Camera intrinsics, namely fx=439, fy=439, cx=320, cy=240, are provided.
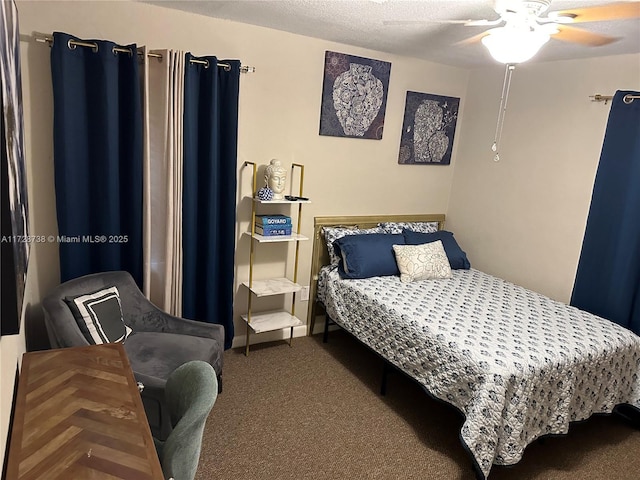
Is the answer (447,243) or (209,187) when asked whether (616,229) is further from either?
(209,187)

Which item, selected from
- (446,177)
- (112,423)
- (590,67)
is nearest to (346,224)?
(446,177)

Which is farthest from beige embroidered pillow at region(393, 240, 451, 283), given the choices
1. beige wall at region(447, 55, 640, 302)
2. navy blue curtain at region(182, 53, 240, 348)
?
navy blue curtain at region(182, 53, 240, 348)

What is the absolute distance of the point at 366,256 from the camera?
3350 mm

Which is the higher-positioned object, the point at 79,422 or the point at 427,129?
the point at 427,129

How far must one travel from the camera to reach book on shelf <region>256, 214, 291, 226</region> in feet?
10.3

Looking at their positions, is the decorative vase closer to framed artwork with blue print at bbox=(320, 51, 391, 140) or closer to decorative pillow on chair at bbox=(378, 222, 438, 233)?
framed artwork with blue print at bbox=(320, 51, 391, 140)

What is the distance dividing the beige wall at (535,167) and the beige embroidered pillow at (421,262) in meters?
0.62

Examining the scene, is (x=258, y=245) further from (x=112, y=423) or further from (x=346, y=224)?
(x=112, y=423)

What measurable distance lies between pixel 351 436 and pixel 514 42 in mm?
2150

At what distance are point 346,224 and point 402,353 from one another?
4.31 ft

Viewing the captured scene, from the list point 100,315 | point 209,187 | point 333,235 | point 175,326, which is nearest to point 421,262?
point 333,235

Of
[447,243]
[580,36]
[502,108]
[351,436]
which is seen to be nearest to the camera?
[580,36]

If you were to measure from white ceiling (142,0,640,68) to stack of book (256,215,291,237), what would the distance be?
50.8 inches

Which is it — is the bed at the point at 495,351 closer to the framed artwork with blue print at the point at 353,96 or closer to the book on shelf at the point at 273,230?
the book on shelf at the point at 273,230
